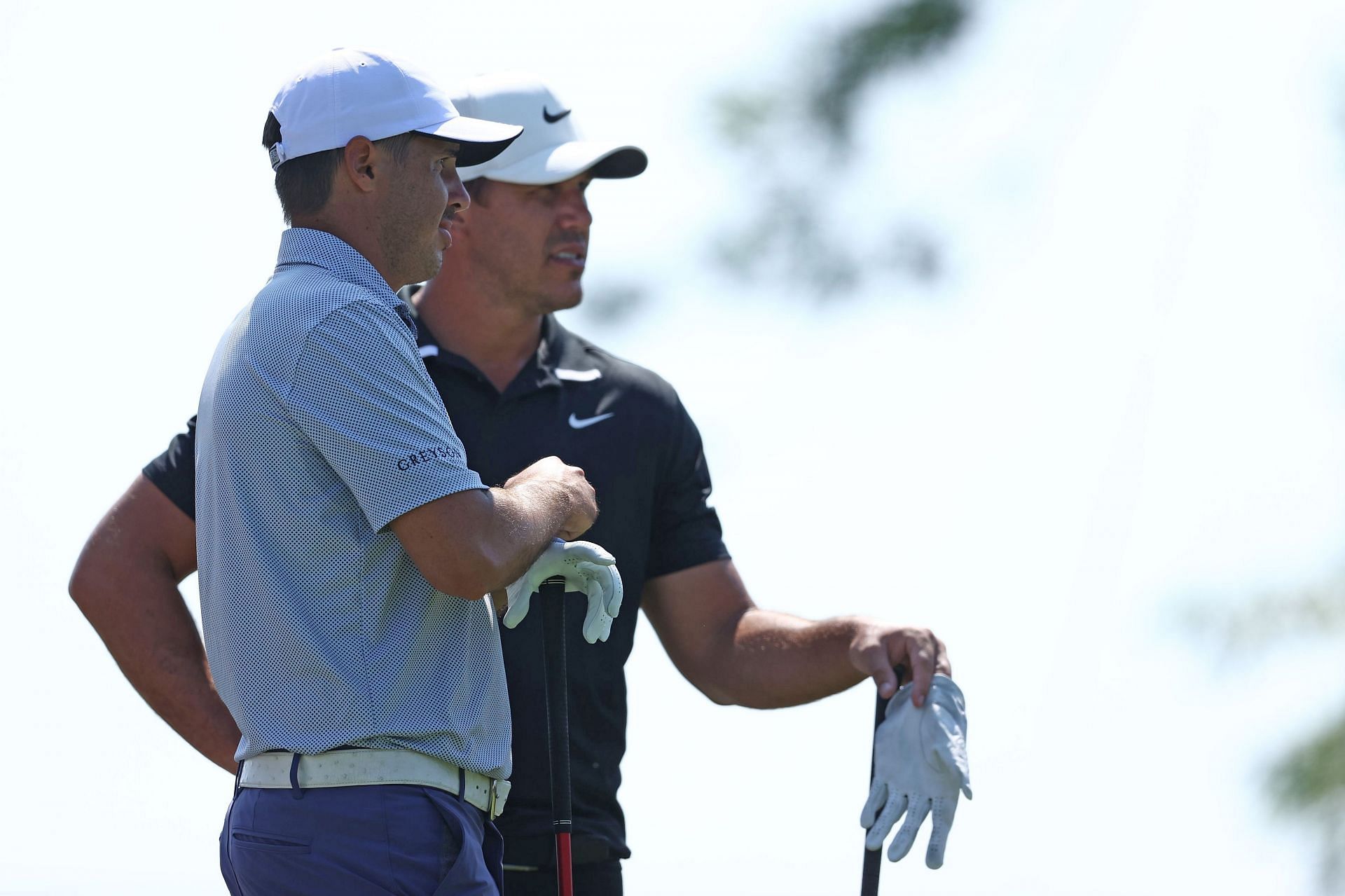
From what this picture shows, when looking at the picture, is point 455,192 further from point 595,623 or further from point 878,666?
point 878,666

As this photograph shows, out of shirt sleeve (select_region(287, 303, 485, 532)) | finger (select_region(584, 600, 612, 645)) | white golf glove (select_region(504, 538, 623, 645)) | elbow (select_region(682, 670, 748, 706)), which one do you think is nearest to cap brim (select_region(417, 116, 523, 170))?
shirt sleeve (select_region(287, 303, 485, 532))

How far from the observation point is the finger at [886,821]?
2943 millimetres

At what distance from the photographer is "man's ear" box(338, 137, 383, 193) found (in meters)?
2.43

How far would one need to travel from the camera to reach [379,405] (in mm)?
2236

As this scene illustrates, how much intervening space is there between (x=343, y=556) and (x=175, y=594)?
3.59ft

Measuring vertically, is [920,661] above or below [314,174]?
below

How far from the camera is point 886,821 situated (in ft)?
9.70

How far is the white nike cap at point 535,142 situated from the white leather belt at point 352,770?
169 cm

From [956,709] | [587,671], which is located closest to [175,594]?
[587,671]

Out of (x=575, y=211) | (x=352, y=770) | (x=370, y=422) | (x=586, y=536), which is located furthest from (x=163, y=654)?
(x=575, y=211)

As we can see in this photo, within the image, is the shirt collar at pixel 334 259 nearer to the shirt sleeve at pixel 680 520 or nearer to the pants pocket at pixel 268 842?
the pants pocket at pixel 268 842

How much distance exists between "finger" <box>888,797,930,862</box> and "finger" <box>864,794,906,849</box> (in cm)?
3

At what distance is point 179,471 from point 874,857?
147cm

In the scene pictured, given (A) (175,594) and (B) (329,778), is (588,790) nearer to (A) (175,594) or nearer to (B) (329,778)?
(A) (175,594)
